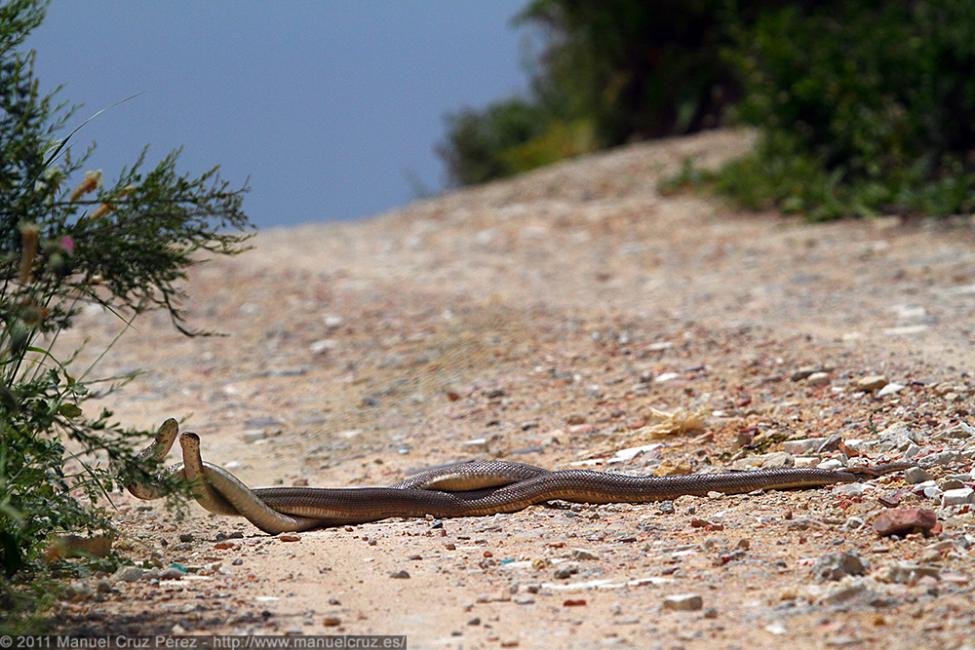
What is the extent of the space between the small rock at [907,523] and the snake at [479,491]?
2.90ft

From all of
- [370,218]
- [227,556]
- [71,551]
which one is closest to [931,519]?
[227,556]

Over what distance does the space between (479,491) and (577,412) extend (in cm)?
197

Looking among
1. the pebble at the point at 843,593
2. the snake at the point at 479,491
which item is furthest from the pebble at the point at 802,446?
the pebble at the point at 843,593

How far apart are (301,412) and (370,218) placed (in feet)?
40.0

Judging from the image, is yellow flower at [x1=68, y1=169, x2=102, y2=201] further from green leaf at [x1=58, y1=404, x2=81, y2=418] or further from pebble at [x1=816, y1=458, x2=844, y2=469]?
pebble at [x1=816, y1=458, x2=844, y2=469]

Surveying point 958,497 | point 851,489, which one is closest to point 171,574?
point 851,489

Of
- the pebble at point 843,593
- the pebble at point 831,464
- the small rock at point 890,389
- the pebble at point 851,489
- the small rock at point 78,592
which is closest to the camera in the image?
the pebble at point 843,593

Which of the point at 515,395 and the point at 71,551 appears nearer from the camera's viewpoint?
the point at 71,551

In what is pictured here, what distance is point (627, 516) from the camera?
5.75m

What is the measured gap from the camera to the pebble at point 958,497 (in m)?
5.25

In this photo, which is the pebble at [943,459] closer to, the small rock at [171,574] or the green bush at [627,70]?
the small rock at [171,574]

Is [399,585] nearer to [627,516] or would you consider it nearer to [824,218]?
[627,516]

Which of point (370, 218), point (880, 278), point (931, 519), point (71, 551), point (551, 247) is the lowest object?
point (931, 519)

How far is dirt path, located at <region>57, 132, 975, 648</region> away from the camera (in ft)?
14.2
